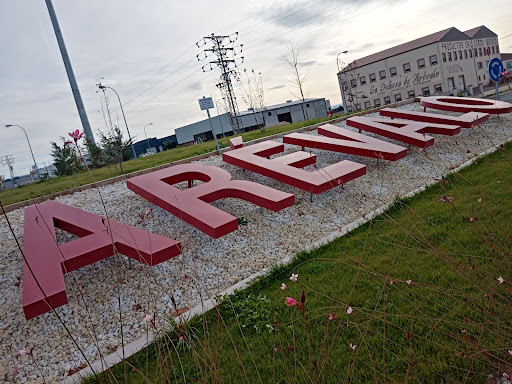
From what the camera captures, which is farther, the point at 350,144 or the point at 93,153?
the point at 93,153

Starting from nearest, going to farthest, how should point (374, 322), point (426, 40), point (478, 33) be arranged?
point (374, 322), point (426, 40), point (478, 33)

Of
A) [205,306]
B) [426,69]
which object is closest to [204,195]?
[205,306]

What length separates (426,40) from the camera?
42531mm

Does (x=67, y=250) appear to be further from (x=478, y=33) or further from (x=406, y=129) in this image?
(x=478, y=33)

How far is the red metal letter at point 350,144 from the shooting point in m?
9.32

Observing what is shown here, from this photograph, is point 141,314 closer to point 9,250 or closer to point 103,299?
point 103,299

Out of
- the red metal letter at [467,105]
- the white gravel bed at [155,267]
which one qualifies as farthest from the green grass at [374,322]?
the red metal letter at [467,105]

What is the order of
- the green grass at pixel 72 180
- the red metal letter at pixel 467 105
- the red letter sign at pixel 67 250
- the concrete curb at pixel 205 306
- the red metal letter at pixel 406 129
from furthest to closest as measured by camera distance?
1. the red metal letter at pixel 467 105
2. the green grass at pixel 72 180
3. the red metal letter at pixel 406 129
4. the red letter sign at pixel 67 250
5. the concrete curb at pixel 205 306

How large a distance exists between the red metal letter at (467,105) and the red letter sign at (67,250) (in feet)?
42.9

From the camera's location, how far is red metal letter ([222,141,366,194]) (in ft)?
25.3

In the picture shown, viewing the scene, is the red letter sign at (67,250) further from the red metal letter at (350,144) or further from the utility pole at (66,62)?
the utility pole at (66,62)

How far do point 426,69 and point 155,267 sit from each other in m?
44.3

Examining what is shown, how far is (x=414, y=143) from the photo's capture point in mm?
10438

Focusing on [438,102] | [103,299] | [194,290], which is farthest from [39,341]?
[438,102]
